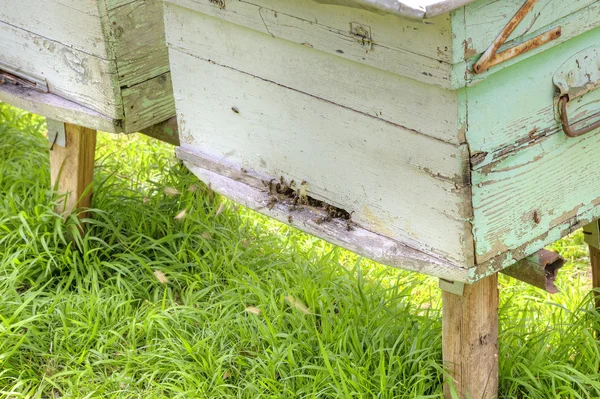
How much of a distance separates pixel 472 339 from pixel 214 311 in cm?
108

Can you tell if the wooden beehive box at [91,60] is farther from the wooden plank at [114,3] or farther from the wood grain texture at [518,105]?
the wood grain texture at [518,105]

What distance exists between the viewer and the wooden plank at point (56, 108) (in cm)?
325

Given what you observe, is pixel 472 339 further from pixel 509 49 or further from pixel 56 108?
pixel 56 108

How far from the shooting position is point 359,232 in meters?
2.49

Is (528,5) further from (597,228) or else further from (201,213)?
(201,213)

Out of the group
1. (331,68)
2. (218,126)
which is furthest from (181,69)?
(331,68)

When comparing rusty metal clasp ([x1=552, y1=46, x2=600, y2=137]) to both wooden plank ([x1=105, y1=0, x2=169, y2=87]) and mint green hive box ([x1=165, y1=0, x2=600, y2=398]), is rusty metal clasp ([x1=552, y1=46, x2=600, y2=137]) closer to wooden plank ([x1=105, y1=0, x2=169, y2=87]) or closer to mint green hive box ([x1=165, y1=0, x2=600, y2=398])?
mint green hive box ([x1=165, y1=0, x2=600, y2=398])

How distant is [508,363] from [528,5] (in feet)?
4.27

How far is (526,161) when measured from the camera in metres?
2.26

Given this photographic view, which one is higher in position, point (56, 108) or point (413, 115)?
point (413, 115)

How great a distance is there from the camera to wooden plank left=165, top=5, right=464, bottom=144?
213cm

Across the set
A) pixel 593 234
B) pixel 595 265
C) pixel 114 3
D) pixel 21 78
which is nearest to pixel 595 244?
pixel 593 234

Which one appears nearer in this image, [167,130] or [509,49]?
[509,49]

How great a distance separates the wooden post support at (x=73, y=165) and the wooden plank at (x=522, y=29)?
6.51ft
